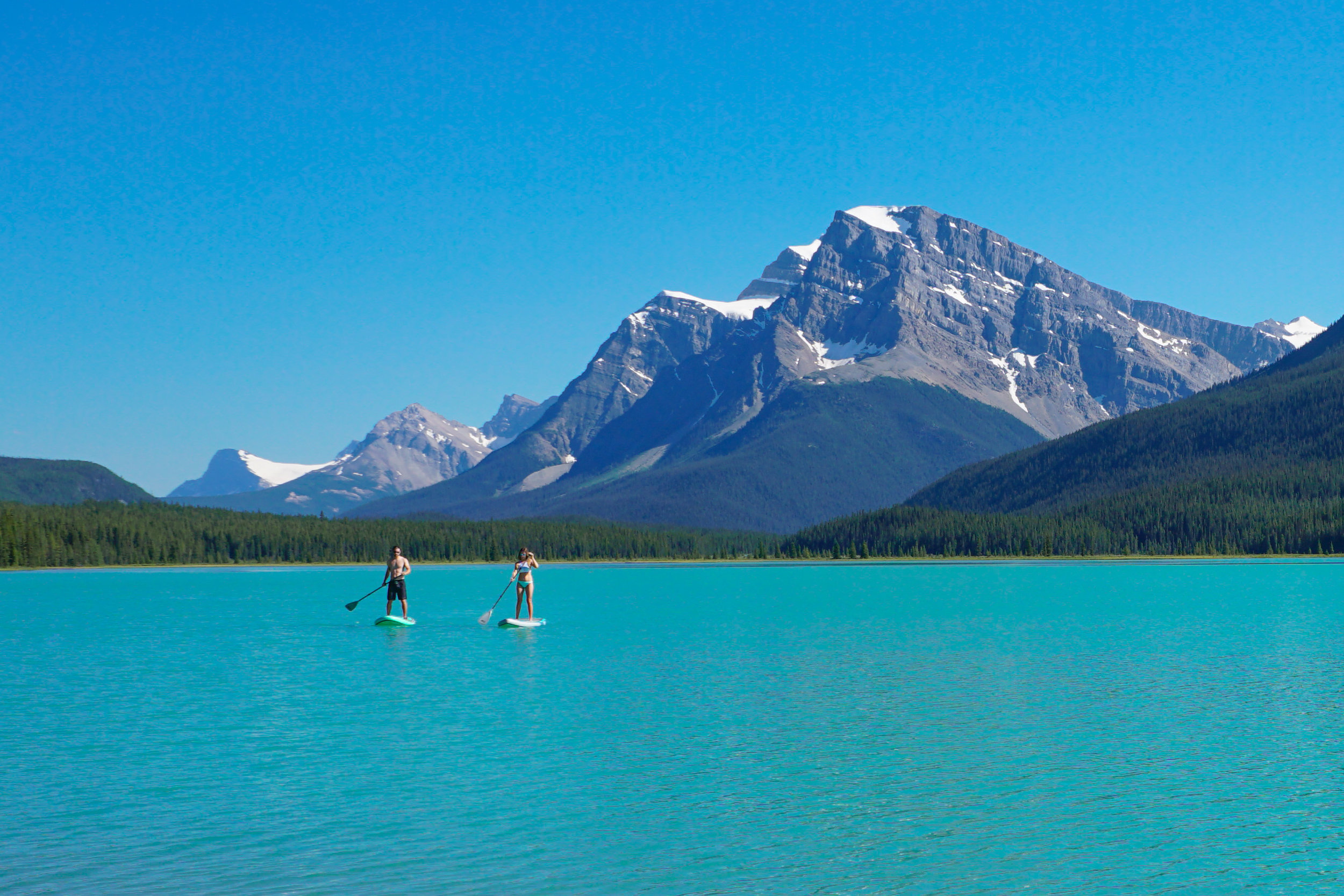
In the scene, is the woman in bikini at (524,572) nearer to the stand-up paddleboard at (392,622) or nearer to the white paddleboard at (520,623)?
the white paddleboard at (520,623)

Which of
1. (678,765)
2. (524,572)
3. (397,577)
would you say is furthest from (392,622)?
(678,765)

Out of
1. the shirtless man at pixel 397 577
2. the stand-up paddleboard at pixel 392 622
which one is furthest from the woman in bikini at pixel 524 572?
the stand-up paddleboard at pixel 392 622

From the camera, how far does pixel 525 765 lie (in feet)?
109

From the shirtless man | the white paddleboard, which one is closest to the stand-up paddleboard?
the shirtless man

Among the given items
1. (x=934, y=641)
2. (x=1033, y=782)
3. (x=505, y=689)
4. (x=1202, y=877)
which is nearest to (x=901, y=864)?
(x=1202, y=877)

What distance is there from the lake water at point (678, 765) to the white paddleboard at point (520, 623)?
7.73m

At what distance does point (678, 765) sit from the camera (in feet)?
107

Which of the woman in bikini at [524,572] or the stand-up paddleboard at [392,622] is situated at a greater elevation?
the woman in bikini at [524,572]

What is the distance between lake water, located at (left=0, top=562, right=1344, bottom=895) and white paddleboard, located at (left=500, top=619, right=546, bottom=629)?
7733 millimetres

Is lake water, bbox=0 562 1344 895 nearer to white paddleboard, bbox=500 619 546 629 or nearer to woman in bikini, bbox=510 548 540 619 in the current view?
woman in bikini, bbox=510 548 540 619

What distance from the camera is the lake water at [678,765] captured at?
76.5 feet

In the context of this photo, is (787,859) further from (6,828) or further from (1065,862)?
(6,828)

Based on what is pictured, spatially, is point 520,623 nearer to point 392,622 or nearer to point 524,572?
point 524,572

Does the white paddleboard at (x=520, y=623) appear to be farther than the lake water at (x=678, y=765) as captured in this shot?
Yes
